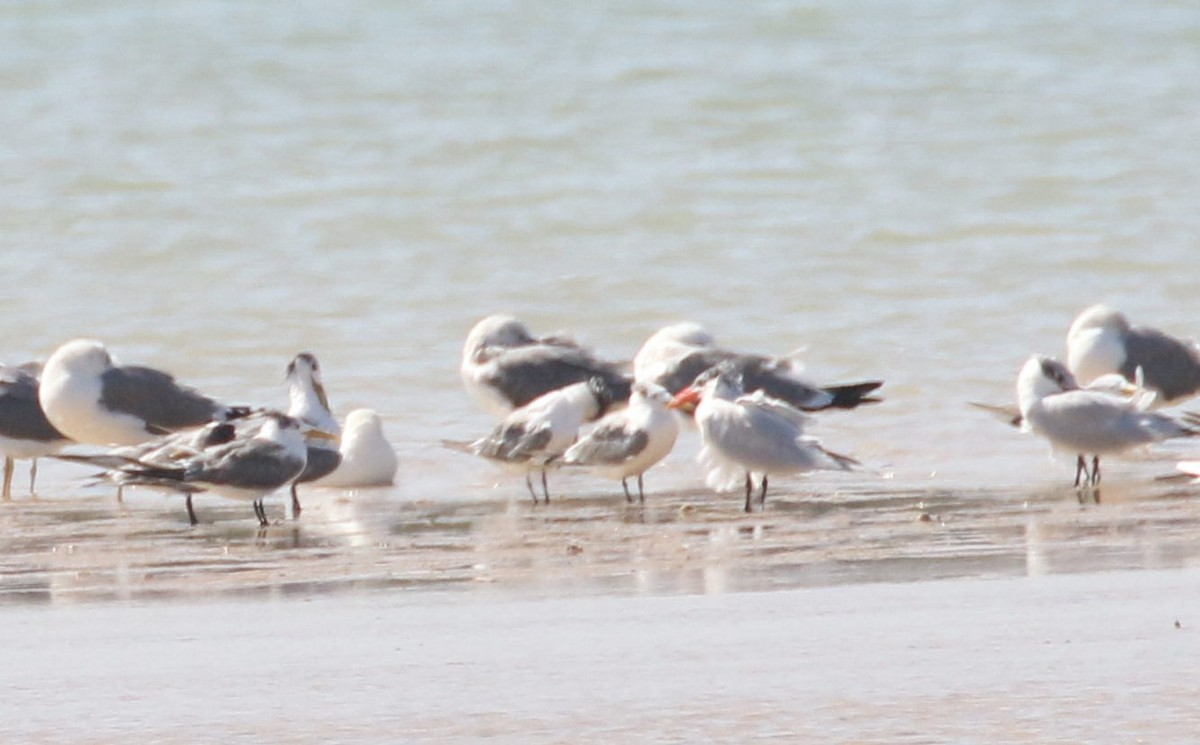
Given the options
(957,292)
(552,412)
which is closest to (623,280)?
(957,292)

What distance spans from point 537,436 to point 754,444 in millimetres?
923

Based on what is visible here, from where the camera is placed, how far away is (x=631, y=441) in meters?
8.34

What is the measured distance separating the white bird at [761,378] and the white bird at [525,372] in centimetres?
17

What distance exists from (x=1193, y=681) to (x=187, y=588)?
2850 millimetres

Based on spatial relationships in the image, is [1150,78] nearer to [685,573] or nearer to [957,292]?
[957,292]

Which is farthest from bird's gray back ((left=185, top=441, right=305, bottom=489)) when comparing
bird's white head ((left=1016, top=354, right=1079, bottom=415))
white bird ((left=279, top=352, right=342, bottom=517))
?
bird's white head ((left=1016, top=354, right=1079, bottom=415))

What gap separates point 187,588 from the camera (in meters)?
6.48

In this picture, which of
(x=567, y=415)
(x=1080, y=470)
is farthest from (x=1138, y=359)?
(x=567, y=415)

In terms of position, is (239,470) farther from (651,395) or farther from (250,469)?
(651,395)

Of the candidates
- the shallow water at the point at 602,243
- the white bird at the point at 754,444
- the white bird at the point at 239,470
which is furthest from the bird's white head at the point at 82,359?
the white bird at the point at 754,444

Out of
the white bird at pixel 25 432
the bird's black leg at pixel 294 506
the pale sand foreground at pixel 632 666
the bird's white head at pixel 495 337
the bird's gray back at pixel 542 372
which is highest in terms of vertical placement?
the bird's white head at pixel 495 337

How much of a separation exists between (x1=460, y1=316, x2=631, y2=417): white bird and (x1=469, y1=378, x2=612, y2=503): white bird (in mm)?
746

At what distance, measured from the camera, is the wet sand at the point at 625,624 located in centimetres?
468

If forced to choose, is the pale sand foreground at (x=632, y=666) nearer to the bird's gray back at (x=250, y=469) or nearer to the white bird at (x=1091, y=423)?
the bird's gray back at (x=250, y=469)
